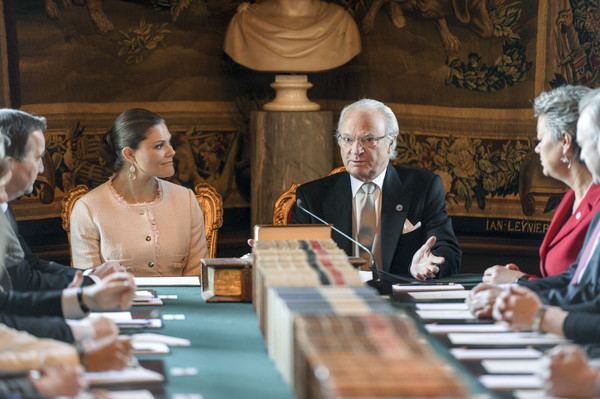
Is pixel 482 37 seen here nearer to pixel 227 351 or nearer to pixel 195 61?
pixel 195 61

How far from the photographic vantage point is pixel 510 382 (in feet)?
11.7

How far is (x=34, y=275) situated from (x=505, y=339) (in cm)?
213

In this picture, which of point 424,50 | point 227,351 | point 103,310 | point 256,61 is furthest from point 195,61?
point 227,351

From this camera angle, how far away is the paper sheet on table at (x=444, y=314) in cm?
454

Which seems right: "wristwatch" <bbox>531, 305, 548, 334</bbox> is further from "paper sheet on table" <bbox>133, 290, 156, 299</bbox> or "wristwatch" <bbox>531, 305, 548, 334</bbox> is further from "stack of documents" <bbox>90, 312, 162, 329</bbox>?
"paper sheet on table" <bbox>133, 290, 156, 299</bbox>

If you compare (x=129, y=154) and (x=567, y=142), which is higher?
(x=567, y=142)

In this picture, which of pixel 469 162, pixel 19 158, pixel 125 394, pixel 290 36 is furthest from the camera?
pixel 469 162

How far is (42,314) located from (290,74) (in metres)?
5.73

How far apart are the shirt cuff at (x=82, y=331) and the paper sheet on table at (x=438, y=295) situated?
1.47 m

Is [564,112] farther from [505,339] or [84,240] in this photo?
[84,240]

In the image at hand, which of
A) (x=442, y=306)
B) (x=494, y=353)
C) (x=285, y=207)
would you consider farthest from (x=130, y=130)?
(x=494, y=353)

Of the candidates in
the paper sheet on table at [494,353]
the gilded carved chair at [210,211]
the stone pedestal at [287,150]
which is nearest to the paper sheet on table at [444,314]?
the paper sheet on table at [494,353]

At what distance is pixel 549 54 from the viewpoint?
9.38m

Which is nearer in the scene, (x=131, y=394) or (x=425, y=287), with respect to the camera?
(x=131, y=394)
